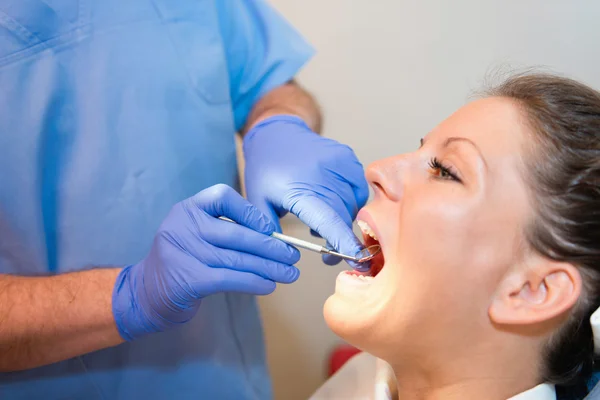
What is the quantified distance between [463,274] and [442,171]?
193mm

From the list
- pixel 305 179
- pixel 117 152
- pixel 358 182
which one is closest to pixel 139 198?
pixel 117 152

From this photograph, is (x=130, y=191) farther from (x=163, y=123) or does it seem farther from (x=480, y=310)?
(x=480, y=310)

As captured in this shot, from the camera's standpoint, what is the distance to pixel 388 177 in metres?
0.98

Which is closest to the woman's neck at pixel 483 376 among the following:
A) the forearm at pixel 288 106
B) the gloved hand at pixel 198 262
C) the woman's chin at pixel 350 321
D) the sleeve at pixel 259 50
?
the woman's chin at pixel 350 321

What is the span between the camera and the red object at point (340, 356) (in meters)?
1.88

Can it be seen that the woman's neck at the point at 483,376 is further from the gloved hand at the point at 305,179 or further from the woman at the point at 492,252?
the gloved hand at the point at 305,179

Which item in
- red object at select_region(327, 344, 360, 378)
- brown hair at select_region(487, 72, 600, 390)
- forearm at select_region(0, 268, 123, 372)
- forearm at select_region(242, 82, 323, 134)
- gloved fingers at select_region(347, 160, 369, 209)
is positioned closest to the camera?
brown hair at select_region(487, 72, 600, 390)

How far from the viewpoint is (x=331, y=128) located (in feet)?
5.72

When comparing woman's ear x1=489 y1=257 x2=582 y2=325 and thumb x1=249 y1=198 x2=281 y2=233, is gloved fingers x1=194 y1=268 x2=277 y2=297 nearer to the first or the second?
thumb x1=249 y1=198 x2=281 y2=233

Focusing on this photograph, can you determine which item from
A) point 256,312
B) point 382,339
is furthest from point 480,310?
point 256,312

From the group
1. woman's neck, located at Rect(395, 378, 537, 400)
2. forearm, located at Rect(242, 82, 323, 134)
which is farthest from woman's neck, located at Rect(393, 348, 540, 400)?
forearm, located at Rect(242, 82, 323, 134)

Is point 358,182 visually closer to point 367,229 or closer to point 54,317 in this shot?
point 367,229

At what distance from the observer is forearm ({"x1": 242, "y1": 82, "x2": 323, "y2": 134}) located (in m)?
1.35

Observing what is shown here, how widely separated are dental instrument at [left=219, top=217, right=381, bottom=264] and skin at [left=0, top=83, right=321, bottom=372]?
300 millimetres
